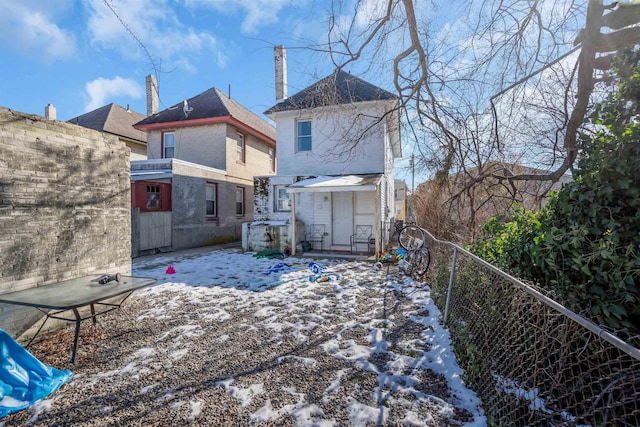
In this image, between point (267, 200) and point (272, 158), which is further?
point (272, 158)

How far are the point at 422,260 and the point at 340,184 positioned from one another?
3.70 m

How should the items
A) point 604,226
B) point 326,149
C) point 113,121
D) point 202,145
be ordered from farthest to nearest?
point 113,121 < point 202,145 < point 326,149 < point 604,226

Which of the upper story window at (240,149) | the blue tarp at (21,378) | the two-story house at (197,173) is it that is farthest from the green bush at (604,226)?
the upper story window at (240,149)

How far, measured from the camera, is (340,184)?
927 cm

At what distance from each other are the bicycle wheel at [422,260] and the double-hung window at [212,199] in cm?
965

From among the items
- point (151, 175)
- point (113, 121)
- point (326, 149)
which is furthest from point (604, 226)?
point (113, 121)

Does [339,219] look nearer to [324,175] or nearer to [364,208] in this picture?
[364,208]

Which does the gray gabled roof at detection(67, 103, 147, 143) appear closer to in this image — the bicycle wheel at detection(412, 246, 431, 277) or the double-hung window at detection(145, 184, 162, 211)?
the double-hung window at detection(145, 184, 162, 211)

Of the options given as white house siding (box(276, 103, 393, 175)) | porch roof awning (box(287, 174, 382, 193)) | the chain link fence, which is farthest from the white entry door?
the chain link fence

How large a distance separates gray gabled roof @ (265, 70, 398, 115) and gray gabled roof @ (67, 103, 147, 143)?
33.8ft

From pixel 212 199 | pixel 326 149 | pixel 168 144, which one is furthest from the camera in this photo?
pixel 168 144

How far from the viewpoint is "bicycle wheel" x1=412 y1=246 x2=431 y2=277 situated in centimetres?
644

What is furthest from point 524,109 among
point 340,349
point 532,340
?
point 340,349

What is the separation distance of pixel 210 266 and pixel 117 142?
4.32m
